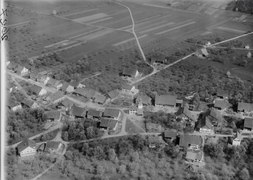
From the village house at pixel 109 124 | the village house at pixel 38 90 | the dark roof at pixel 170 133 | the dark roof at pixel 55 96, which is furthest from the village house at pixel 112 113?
the village house at pixel 38 90

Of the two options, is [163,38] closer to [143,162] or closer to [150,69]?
[150,69]

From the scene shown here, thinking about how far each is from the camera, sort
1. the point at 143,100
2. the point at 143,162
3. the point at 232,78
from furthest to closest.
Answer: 1. the point at 232,78
2. the point at 143,100
3. the point at 143,162

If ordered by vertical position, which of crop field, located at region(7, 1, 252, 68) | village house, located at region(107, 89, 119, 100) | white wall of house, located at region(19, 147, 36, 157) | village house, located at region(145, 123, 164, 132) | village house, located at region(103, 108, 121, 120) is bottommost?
white wall of house, located at region(19, 147, 36, 157)

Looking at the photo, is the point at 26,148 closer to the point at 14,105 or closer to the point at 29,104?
the point at 29,104

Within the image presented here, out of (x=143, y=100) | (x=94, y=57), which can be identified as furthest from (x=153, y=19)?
(x=143, y=100)

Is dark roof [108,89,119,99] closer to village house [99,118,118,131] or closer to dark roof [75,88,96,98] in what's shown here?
dark roof [75,88,96,98]

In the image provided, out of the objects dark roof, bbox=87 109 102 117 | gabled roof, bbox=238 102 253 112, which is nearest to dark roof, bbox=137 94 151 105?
dark roof, bbox=87 109 102 117
